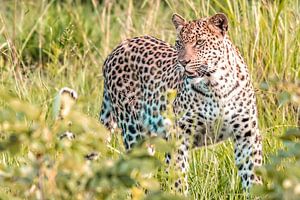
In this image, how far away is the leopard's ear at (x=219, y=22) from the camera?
5.70 metres

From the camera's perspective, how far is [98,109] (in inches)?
278

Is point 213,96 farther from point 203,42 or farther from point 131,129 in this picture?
point 131,129

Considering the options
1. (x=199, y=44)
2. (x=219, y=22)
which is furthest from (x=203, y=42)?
(x=219, y=22)

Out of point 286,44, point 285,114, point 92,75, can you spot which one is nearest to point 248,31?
point 286,44

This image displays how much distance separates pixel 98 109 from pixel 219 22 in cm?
158

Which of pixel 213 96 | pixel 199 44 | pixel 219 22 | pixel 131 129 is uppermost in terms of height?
pixel 219 22

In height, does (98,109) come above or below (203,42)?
below

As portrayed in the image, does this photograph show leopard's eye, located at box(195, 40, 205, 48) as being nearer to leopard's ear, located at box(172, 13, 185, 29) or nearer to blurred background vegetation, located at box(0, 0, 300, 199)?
leopard's ear, located at box(172, 13, 185, 29)

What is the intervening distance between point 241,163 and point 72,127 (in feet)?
10.1

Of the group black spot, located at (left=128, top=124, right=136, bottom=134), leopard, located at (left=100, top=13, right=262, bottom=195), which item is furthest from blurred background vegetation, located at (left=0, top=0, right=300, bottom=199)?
black spot, located at (left=128, top=124, right=136, bottom=134)

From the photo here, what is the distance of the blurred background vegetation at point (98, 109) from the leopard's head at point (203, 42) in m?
0.37

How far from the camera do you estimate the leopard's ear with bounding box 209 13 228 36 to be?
5.70m

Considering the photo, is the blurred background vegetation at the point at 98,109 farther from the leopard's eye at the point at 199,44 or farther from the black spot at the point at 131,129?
the leopard's eye at the point at 199,44

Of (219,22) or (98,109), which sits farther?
(98,109)
